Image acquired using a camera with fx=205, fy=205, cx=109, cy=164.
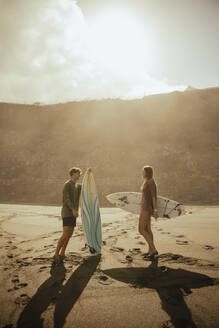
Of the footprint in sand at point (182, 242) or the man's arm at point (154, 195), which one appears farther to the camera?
the footprint in sand at point (182, 242)

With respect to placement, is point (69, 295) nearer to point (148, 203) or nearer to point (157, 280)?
point (157, 280)

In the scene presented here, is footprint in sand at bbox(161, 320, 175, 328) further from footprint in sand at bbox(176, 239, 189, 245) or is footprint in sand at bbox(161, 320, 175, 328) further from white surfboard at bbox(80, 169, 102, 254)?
footprint in sand at bbox(176, 239, 189, 245)

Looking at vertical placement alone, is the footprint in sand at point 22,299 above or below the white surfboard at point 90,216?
below

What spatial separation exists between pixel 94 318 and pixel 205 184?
19626 millimetres

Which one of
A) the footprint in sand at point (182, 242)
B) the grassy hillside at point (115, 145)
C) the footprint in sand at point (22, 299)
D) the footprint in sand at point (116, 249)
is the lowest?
the footprint in sand at point (116, 249)

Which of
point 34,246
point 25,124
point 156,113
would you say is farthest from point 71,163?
point 34,246

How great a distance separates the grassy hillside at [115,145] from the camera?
2061 cm

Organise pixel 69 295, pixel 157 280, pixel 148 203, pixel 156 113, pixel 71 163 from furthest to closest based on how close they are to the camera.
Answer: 1. pixel 156 113
2. pixel 71 163
3. pixel 148 203
4. pixel 157 280
5. pixel 69 295

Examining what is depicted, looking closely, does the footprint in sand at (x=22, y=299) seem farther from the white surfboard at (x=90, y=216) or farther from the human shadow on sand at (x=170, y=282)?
the white surfboard at (x=90, y=216)

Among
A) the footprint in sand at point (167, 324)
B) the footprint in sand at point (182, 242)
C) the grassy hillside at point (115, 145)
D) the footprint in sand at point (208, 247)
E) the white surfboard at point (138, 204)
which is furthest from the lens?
the grassy hillside at point (115, 145)

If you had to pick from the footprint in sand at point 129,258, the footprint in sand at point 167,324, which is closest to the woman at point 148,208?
the footprint in sand at point 129,258

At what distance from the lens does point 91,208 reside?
158 inches

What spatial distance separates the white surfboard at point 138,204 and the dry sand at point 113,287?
62 cm

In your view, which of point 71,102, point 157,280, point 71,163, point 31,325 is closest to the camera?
point 31,325
